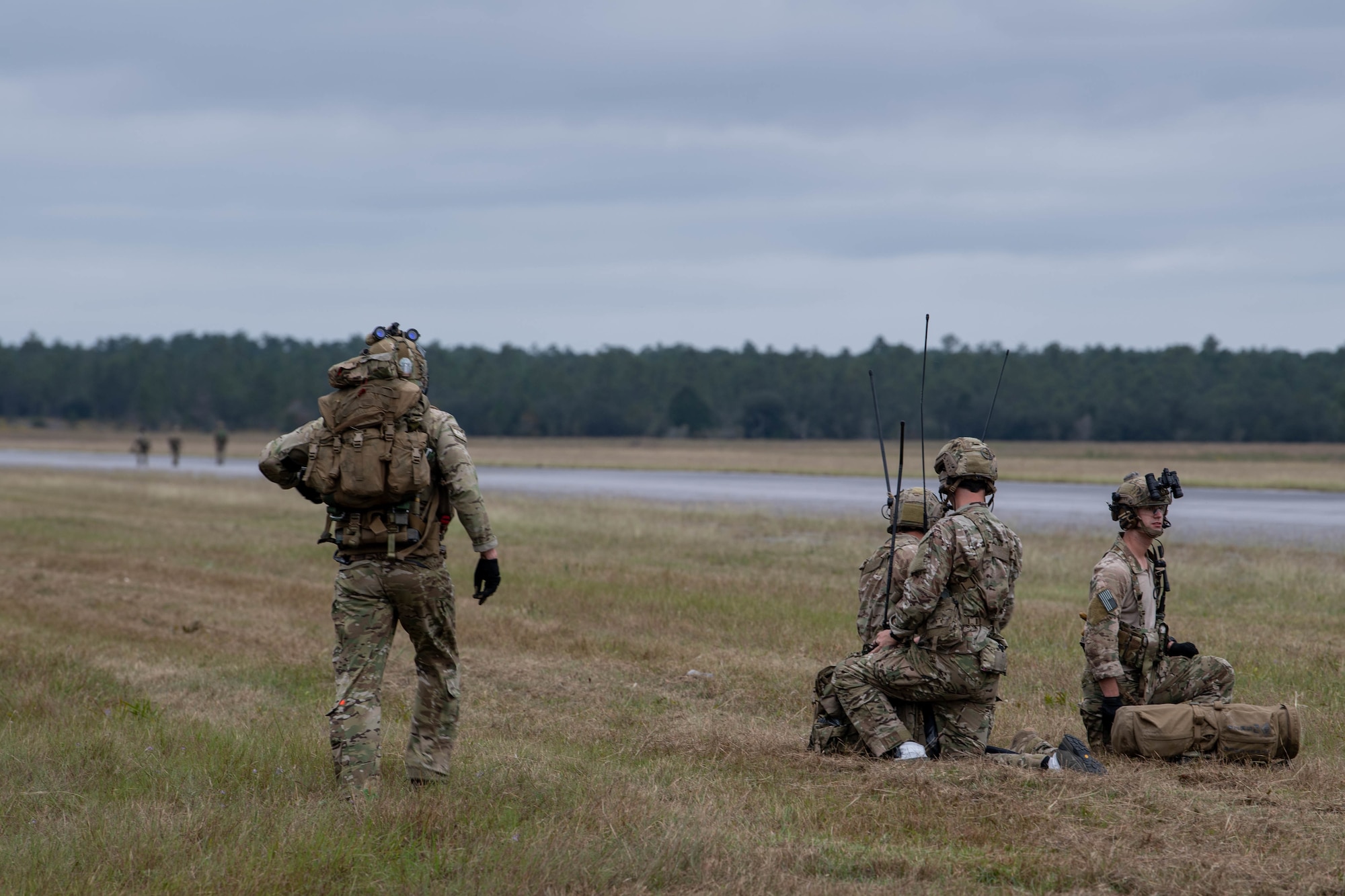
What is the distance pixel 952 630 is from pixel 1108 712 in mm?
1319

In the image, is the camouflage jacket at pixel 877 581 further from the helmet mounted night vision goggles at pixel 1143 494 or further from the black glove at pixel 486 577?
the black glove at pixel 486 577

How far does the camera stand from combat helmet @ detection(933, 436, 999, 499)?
22.3 ft

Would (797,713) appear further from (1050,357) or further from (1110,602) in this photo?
(1050,357)

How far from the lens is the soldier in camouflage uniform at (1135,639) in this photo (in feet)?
23.7

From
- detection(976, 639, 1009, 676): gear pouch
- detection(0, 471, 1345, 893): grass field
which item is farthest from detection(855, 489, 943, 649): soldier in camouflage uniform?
detection(0, 471, 1345, 893): grass field

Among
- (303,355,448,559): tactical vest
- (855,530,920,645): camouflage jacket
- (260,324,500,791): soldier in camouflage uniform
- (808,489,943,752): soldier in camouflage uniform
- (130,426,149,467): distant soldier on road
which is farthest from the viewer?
(130,426,149,467): distant soldier on road

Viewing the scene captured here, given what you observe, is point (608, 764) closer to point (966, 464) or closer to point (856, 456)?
point (966, 464)

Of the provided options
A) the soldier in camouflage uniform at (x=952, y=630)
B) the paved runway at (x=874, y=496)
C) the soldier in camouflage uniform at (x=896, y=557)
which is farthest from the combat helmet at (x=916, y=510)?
the paved runway at (x=874, y=496)

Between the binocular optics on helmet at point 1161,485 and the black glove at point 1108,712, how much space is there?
120 cm

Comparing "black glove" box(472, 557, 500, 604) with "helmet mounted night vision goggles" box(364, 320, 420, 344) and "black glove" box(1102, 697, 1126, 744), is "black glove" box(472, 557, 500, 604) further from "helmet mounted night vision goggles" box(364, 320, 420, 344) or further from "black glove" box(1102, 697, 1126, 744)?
"black glove" box(1102, 697, 1126, 744)

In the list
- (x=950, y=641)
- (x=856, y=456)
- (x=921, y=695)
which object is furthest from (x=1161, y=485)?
(x=856, y=456)

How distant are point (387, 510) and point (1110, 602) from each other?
13.4ft

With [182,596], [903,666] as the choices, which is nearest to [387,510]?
[903,666]

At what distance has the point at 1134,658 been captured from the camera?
7.43 metres
